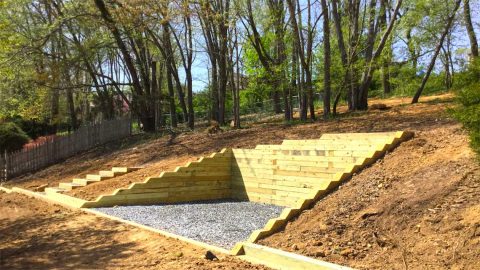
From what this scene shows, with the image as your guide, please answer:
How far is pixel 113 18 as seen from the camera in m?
21.2

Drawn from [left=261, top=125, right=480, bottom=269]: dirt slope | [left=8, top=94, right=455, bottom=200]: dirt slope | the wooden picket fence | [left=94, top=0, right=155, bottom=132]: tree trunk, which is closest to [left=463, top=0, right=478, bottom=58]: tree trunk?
[left=8, top=94, right=455, bottom=200]: dirt slope

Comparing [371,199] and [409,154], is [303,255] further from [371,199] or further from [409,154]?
[409,154]

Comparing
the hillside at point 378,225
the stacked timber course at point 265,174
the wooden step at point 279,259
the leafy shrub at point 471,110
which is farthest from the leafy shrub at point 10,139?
the leafy shrub at point 471,110

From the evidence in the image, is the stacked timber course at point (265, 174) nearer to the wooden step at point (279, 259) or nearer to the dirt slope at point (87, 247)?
the dirt slope at point (87, 247)

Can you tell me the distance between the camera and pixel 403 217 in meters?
6.02

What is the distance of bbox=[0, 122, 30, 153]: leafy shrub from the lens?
25250 millimetres

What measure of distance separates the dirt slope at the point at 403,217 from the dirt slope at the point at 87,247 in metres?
1.10

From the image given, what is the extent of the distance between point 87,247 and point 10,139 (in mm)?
20229

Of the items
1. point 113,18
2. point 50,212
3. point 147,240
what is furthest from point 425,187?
point 113,18

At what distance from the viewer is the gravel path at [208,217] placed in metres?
7.98

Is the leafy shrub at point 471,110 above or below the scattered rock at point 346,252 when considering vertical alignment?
above

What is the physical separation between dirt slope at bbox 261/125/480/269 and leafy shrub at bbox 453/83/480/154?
2.68ft

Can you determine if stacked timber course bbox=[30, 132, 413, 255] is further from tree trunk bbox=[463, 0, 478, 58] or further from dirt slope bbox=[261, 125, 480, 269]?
tree trunk bbox=[463, 0, 478, 58]

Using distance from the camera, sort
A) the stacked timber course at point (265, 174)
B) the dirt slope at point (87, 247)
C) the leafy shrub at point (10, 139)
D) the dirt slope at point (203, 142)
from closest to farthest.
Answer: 1. the dirt slope at point (87, 247)
2. the stacked timber course at point (265, 174)
3. the dirt slope at point (203, 142)
4. the leafy shrub at point (10, 139)
